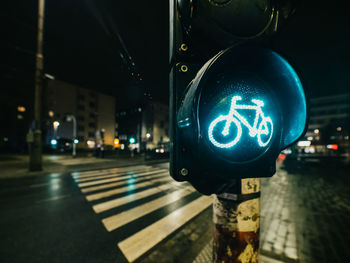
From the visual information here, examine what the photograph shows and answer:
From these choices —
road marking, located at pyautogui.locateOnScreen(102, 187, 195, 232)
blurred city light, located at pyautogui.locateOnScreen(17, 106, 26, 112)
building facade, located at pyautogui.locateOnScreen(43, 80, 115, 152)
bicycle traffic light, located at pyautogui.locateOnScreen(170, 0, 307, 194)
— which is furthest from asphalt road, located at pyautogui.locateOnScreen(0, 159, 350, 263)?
blurred city light, located at pyautogui.locateOnScreen(17, 106, 26, 112)

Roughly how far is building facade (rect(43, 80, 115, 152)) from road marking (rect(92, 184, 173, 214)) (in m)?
35.3

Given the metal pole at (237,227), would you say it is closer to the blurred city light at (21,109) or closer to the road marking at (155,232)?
the road marking at (155,232)

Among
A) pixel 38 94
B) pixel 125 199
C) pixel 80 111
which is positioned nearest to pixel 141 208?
pixel 125 199

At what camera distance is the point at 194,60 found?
2.58ft

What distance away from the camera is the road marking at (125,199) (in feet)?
16.2

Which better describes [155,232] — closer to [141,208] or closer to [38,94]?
[141,208]

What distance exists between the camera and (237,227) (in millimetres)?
793

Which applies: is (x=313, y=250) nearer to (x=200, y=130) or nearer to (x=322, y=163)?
(x=200, y=130)

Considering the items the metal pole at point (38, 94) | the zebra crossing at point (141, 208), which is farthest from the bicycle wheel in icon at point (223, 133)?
the metal pole at point (38, 94)

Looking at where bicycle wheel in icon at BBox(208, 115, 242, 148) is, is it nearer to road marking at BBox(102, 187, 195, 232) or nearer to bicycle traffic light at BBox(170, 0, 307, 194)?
bicycle traffic light at BBox(170, 0, 307, 194)

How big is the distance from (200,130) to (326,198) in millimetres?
7507

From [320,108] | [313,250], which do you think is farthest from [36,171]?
[320,108]

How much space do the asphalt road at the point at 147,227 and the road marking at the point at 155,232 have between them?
2cm

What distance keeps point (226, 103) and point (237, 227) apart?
1.89 feet
